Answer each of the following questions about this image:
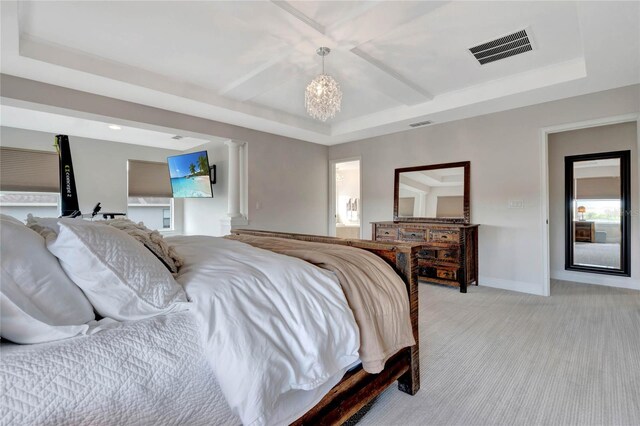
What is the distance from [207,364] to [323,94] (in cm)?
242

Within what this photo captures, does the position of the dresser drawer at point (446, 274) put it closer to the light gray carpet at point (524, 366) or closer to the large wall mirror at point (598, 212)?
the light gray carpet at point (524, 366)

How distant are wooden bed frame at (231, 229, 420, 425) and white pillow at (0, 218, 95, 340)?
0.88 meters

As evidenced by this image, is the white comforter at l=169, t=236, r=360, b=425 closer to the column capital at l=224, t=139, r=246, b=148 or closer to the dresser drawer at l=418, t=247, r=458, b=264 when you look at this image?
the dresser drawer at l=418, t=247, r=458, b=264

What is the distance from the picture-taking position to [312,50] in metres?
2.73

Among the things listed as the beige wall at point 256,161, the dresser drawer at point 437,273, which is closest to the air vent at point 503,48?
the dresser drawer at point 437,273

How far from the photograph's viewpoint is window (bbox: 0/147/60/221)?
487 centimetres

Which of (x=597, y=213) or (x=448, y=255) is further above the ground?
(x=597, y=213)

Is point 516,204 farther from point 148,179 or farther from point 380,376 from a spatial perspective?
point 148,179

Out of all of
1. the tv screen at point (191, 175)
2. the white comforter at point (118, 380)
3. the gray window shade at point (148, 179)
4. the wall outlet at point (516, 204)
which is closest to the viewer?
the white comforter at point (118, 380)

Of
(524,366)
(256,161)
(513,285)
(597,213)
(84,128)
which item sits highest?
(84,128)

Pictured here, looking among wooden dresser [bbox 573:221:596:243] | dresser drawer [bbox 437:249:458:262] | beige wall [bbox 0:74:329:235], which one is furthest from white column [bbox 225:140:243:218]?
wooden dresser [bbox 573:221:596:243]

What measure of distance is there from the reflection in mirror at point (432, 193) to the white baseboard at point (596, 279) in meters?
1.80

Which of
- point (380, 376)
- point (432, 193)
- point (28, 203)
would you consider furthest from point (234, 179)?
point (380, 376)

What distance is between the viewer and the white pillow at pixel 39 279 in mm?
829
